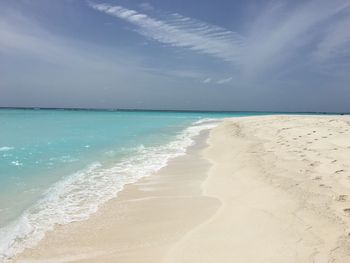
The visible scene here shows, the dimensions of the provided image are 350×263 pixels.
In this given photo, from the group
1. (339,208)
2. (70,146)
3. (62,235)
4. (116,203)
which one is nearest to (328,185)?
(339,208)

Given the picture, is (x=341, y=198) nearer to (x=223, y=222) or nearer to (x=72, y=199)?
(x=223, y=222)

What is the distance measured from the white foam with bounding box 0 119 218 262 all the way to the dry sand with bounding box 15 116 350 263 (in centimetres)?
27

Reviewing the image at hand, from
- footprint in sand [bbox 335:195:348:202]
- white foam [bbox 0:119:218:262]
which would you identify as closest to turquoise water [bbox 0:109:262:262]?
white foam [bbox 0:119:218:262]

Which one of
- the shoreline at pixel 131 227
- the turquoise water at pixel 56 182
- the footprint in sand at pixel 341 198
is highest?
the footprint in sand at pixel 341 198

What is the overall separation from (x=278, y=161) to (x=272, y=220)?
4.58 metres

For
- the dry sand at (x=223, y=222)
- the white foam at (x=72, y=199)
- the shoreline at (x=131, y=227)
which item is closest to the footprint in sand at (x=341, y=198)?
the dry sand at (x=223, y=222)

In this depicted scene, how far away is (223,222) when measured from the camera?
489cm

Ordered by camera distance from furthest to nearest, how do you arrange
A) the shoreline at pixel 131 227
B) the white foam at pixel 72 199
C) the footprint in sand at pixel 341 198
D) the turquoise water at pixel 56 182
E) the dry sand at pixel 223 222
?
the footprint in sand at pixel 341 198 < the turquoise water at pixel 56 182 < the white foam at pixel 72 199 < the shoreline at pixel 131 227 < the dry sand at pixel 223 222

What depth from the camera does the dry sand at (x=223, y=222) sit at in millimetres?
3877

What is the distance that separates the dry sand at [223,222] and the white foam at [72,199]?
27 cm

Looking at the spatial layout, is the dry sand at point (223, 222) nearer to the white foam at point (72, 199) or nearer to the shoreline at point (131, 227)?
the shoreline at point (131, 227)

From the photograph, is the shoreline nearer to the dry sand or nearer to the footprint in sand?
the dry sand

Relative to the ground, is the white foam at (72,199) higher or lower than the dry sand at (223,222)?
lower

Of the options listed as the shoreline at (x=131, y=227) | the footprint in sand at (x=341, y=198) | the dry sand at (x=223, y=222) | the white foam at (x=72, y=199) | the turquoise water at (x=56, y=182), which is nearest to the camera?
the dry sand at (x=223, y=222)
